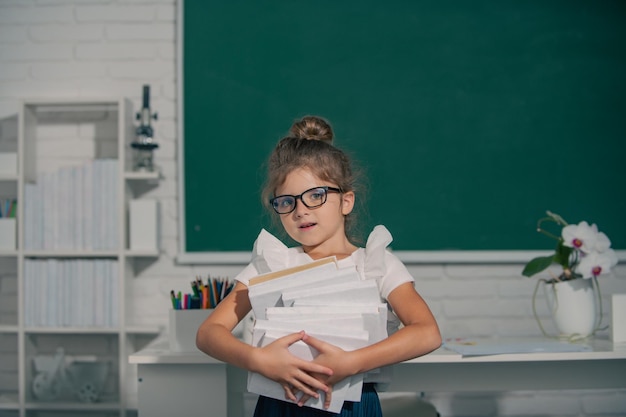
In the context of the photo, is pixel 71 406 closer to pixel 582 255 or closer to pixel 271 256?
pixel 271 256

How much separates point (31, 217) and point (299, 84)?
1.14 meters

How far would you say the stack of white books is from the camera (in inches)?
50.6

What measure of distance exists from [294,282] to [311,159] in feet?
0.99

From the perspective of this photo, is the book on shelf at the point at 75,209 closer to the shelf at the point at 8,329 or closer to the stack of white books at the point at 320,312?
the shelf at the point at 8,329

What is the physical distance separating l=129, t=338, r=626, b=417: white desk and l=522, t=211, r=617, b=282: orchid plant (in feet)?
0.72

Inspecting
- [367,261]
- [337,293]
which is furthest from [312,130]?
[337,293]

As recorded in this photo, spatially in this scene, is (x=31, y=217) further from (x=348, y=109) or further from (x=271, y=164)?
(x=271, y=164)

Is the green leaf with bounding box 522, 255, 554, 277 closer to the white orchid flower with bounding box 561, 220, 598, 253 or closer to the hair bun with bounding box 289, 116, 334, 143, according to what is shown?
the white orchid flower with bounding box 561, 220, 598, 253

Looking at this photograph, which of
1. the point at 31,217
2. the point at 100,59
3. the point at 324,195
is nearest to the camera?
the point at 324,195

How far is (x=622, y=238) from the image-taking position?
2.70m

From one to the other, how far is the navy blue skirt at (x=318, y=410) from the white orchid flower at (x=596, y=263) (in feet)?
2.80

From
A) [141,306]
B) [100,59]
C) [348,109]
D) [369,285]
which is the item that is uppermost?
[100,59]

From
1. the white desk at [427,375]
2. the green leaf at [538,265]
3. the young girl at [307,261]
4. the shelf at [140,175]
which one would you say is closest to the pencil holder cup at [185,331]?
the white desk at [427,375]

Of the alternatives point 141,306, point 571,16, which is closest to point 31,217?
point 141,306
